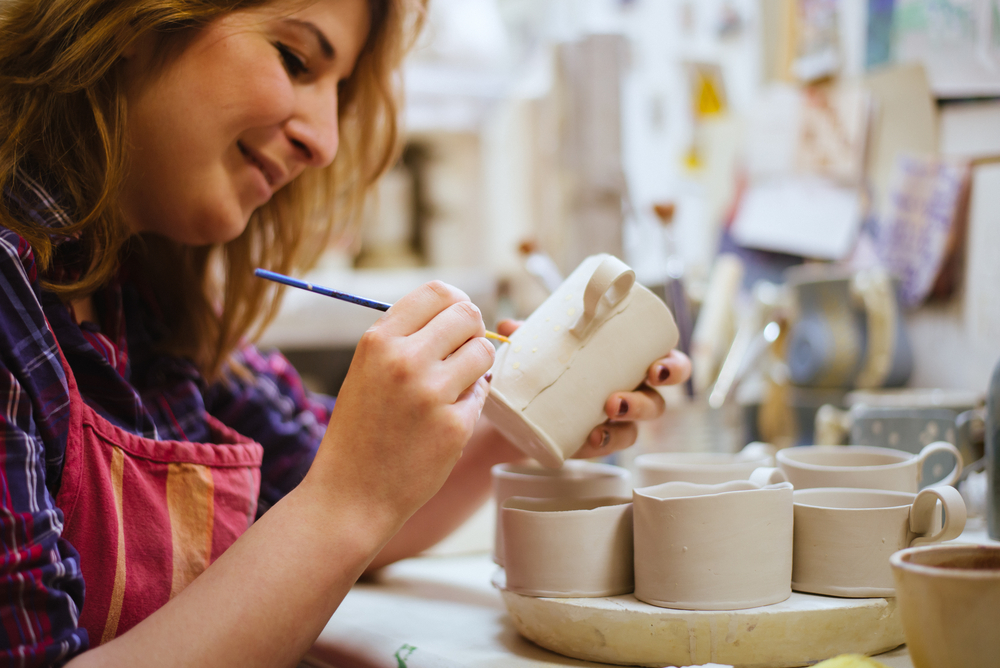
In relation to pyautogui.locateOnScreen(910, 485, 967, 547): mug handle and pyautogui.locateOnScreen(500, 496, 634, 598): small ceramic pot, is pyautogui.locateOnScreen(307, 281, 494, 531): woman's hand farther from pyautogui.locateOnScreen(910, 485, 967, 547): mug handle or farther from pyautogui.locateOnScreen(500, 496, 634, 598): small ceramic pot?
pyautogui.locateOnScreen(910, 485, 967, 547): mug handle

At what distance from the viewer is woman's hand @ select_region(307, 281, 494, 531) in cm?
49

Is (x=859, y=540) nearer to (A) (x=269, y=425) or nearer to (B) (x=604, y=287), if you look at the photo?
(B) (x=604, y=287)

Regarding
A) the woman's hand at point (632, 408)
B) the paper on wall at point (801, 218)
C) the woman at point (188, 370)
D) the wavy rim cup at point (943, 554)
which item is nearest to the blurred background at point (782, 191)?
the paper on wall at point (801, 218)

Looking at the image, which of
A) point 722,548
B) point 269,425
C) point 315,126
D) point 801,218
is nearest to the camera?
point 722,548

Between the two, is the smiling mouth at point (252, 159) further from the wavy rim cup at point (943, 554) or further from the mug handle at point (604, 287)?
the wavy rim cup at point (943, 554)

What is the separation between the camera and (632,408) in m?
0.66

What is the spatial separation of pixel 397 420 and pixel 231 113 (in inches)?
12.0

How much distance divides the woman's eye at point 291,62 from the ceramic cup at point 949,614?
583 mm

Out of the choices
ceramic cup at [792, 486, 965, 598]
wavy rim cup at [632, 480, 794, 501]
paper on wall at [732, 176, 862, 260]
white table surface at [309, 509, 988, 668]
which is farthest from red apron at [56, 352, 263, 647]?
paper on wall at [732, 176, 862, 260]

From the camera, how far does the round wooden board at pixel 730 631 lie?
0.48 metres

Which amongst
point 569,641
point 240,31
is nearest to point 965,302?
point 569,641

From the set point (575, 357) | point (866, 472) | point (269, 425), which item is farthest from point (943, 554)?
point (269, 425)

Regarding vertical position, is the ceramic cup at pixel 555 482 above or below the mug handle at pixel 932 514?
below

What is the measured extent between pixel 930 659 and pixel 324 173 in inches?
30.9
